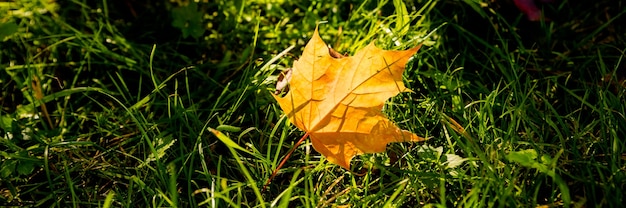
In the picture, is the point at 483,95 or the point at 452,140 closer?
the point at 452,140

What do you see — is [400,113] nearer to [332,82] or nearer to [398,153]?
[398,153]

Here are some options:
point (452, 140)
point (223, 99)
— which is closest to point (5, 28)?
point (223, 99)

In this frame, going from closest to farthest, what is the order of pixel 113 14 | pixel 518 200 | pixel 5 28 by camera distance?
pixel 518 200 < pixel 5 28 < pixel 113 14

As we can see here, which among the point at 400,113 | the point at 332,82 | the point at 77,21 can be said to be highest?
the point at 77,21

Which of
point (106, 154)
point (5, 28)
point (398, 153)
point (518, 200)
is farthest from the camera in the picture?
point (5, 28)

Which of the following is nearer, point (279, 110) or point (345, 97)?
point (345, 97)
